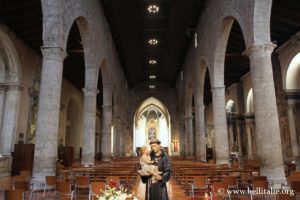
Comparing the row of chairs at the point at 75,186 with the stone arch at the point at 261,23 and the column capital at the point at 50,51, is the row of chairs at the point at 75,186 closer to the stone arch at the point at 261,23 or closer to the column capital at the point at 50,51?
the column capital at the point at 50,51

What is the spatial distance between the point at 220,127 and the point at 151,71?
638 inches

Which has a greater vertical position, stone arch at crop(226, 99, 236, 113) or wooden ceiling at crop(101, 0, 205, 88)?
wooden ceiling at crop(101, 0, 205, 88)

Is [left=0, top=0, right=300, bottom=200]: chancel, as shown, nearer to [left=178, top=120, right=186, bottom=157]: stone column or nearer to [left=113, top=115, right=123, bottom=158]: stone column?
[left=113, top=115, right=123, bottom=158]: stone column

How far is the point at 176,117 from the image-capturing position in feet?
108

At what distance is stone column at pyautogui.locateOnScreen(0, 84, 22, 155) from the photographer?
13.5m

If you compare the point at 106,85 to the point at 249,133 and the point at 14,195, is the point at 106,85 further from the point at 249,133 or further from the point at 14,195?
the point at 14,195

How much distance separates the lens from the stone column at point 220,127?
13.8 m

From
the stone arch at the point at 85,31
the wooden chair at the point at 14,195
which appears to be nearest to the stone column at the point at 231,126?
the stone arch at the point at 85,31

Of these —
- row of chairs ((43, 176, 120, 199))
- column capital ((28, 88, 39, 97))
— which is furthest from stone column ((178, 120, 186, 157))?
row of chairs ((43, 176, 120, 199))

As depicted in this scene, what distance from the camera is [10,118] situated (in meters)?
13.8

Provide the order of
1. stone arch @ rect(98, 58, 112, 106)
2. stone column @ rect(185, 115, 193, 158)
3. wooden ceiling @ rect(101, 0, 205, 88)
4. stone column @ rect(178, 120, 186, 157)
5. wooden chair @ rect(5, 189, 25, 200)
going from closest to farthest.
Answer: wooden chair @ rect(5, 189, 25, 200), wooden ceiling @ rect(101, 0, 205, 88), stone arch @ rect(98, 58, 112, 106), stone column @ rect(185, 115, 193, 158), stone column @ rect(178, 120, 186, 157)

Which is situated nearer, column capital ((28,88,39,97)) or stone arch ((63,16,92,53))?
stone arch ((63,16,92,53))

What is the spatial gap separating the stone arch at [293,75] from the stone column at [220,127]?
4538mm

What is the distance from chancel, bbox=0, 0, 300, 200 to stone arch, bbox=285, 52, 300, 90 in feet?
0.19
